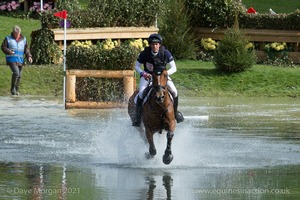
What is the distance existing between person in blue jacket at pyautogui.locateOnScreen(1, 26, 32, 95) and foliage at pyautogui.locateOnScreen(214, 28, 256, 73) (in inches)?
240

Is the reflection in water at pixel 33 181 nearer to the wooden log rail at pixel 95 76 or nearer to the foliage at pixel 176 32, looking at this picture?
the wooden log rail at pixel 95 76

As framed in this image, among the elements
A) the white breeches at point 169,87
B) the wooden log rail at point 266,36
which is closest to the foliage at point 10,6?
the wooden log rail at point 266,36

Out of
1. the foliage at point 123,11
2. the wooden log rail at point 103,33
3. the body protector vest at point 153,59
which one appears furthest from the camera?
the foliage at point 123,11

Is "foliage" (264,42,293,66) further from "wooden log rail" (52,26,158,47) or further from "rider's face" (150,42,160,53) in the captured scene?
"rider's face" (150,42,160,53)

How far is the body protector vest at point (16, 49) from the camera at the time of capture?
28.5 metres

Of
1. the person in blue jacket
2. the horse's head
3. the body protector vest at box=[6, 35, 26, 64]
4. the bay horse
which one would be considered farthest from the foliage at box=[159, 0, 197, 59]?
the horse's head

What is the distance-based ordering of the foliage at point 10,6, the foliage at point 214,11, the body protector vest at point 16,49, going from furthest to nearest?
the foliage at point 10,6
the foliage at point 214,11
the body protector vest at point 16,49

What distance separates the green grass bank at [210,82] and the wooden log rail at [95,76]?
10.3 feet

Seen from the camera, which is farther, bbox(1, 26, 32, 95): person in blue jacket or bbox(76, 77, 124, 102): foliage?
bbox(1, 26, 32, 95): person in blue jacket

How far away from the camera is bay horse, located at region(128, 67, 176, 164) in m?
15.1

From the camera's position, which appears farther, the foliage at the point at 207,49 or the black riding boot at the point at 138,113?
the foliage at the point at 207,49

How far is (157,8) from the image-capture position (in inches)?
Result: 1358

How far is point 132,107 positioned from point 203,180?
3170 mm

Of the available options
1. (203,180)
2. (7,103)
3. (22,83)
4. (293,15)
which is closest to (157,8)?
(293,15)
